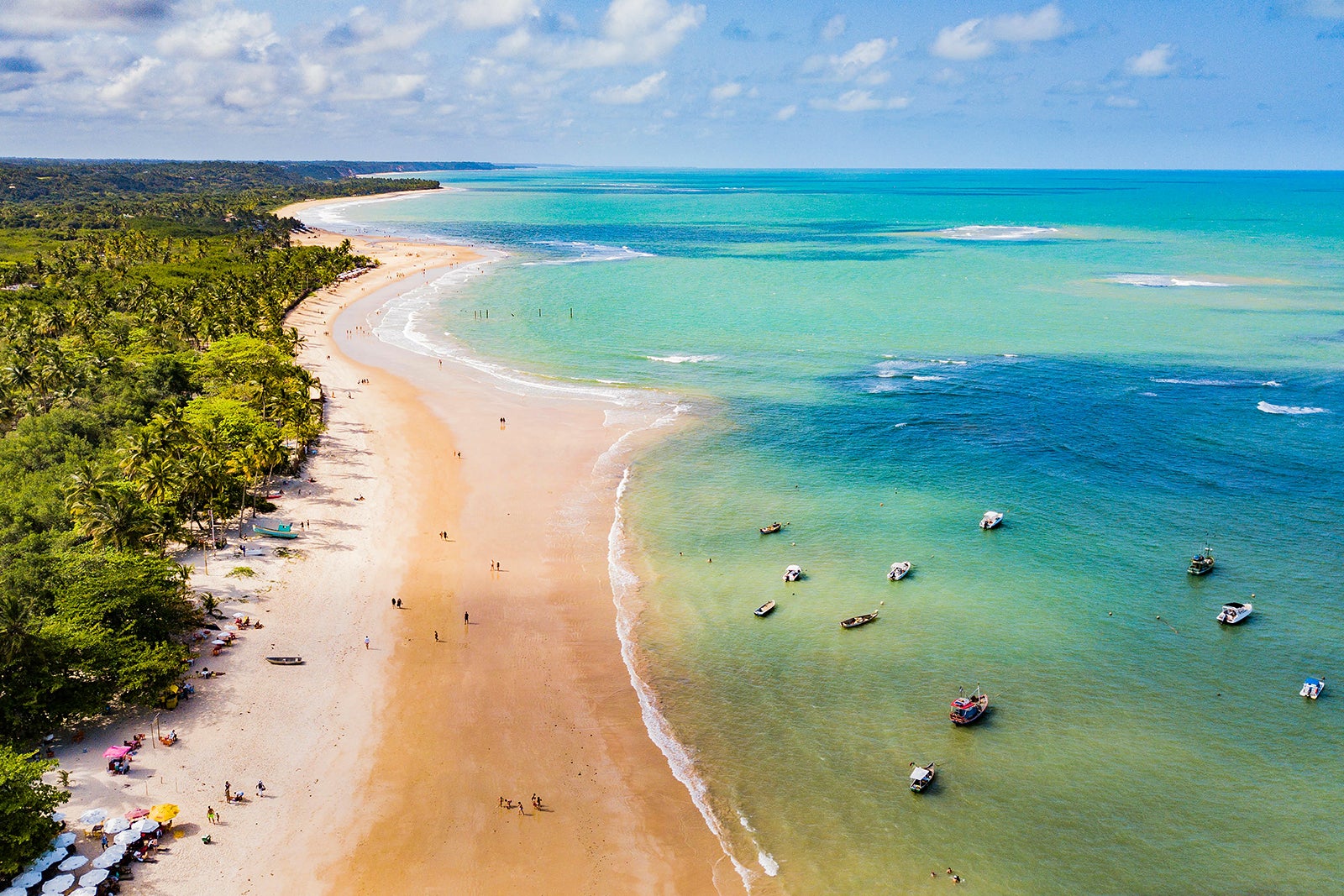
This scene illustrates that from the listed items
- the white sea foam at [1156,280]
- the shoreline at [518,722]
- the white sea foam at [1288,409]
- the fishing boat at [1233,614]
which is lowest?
the shoreline at [518,722]

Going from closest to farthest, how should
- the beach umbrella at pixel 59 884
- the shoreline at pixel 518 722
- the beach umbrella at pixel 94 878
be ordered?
1. the beach umbrella at pixel 59 884
2. the beach umbrella at pixel 94 878
3. the shoreline at pixel 518 722

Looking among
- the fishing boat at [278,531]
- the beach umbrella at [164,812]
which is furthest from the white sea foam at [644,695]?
the fishing boat at [278,531]

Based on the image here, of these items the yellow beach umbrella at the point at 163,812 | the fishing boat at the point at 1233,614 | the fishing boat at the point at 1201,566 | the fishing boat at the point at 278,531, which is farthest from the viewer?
the fishing boat at the point at 278,531

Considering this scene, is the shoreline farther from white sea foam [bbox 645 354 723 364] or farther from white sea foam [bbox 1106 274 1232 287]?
white sea foam [bbox 1106 274 1232 287]

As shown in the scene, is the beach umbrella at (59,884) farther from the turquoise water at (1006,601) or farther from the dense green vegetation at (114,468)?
the turquoise water at (1006,601)

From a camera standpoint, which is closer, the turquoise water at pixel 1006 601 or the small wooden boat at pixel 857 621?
the turquoise water at pixel 1006 601

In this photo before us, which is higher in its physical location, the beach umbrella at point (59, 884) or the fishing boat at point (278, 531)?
the fishing boat at point (278, 531)

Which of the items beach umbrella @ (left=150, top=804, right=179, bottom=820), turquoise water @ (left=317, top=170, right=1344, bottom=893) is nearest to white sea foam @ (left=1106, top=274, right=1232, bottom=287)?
turquoise water @ (left=317, top=170, right=1344, bottom=893)

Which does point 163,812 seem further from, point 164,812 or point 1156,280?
point 1156,280
